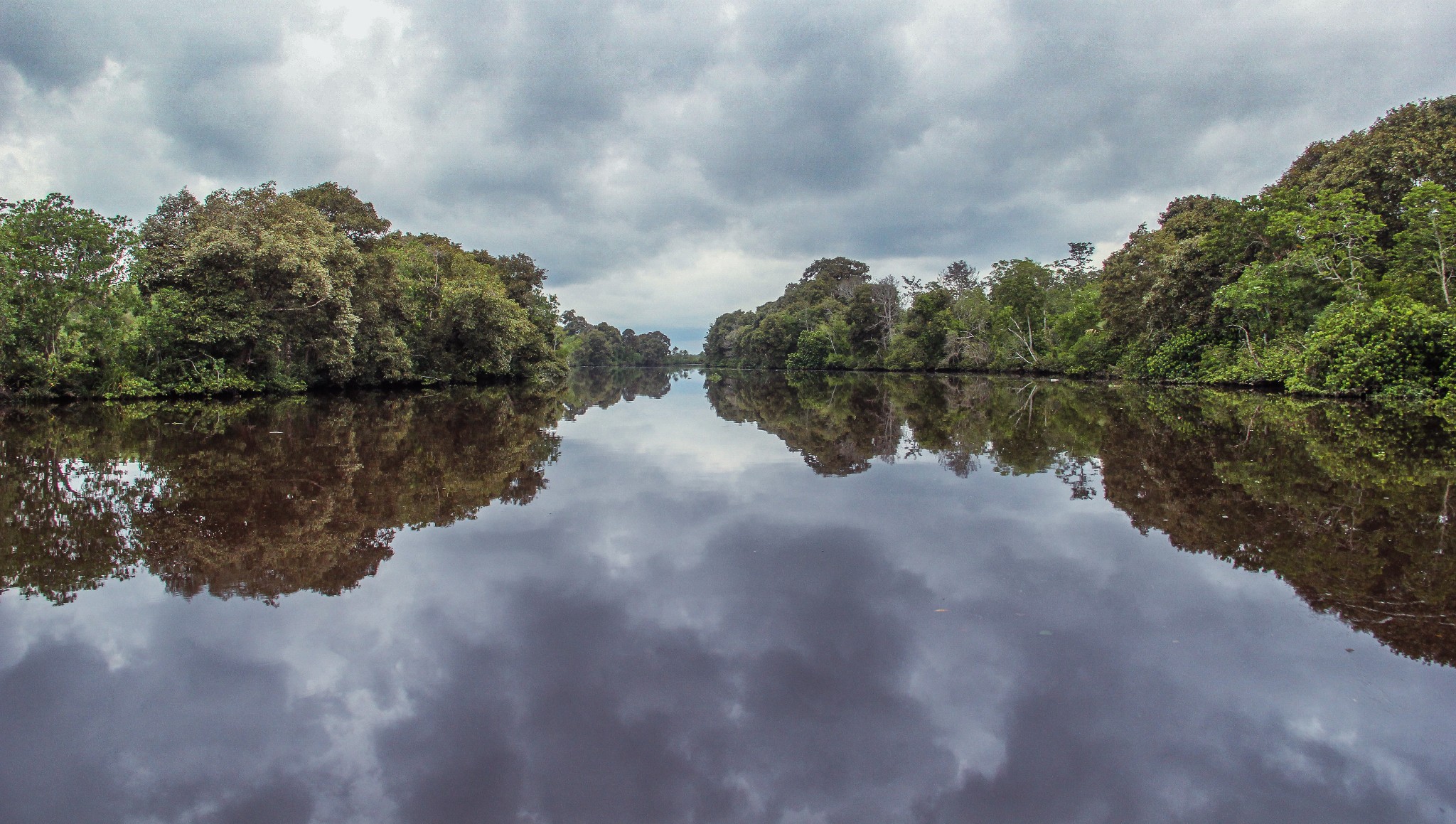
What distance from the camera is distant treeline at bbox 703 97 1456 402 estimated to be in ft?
53.7

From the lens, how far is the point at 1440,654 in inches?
124

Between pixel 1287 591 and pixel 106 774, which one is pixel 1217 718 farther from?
pixel 106 774

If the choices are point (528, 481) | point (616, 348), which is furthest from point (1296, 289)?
point (616, 348)

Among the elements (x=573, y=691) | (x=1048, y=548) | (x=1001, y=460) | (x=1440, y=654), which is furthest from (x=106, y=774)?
(x=1001, y=460)

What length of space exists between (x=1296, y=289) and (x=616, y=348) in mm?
108067

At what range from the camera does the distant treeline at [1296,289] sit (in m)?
16.4

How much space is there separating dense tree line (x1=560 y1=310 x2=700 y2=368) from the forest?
164ft

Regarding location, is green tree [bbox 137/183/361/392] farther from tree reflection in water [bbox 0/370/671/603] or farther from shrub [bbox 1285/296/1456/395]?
shrub [bbox 1285/296/1456/395]

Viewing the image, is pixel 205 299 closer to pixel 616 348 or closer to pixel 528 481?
pixel 528 481

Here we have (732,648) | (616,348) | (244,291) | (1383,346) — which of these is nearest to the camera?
(732,648)

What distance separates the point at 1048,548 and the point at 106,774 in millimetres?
5535

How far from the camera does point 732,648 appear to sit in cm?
332

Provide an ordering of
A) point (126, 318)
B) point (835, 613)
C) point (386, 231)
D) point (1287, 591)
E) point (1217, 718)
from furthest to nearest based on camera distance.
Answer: point (386, 231)
point (126, 318)
point (1287, 591)
point (835, 613)
point (1217, 718)

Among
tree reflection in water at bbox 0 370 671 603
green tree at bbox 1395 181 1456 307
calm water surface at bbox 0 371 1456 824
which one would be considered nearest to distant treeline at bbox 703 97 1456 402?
→ green tree at bbox 1395 181 1456 307
